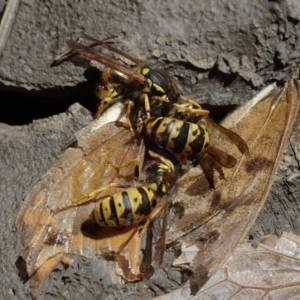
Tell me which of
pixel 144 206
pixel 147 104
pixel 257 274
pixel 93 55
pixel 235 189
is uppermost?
pixel 93 55

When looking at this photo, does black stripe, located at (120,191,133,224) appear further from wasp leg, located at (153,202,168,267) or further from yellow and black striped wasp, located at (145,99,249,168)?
yellow and black striped wasp, located at (145,99,249,168)

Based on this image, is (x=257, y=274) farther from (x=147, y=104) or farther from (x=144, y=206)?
(x=147, y=104)

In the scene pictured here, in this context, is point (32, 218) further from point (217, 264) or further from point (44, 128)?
point (217, 264)

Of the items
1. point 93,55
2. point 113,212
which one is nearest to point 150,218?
point 113,212

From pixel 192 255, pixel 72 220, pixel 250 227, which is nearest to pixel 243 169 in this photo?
pixel 250 227

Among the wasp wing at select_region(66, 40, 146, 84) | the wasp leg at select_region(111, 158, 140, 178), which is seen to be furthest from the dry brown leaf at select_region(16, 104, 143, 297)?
the wasp wing at select_region(66, 40, 146, 84)

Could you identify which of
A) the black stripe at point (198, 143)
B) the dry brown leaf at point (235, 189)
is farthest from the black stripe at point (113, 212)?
the black stripe at point (198, 143)
